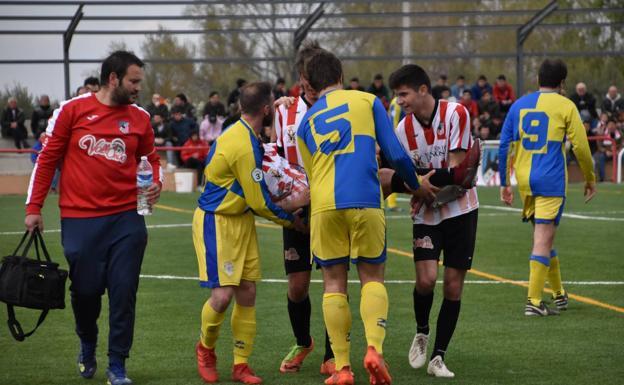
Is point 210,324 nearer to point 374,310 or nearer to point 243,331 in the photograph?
point 243,331

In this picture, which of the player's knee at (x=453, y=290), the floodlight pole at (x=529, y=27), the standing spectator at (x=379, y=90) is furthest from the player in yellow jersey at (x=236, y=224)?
the floodlight pole at (x=529, y=27)

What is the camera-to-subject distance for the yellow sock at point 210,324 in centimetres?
730

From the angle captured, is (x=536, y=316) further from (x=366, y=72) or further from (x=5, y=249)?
(x=366, y=72)

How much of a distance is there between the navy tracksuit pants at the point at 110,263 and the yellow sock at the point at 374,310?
155 centimetres

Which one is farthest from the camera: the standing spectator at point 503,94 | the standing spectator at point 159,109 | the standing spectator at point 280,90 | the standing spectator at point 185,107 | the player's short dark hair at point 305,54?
the standing spectator at point 503,94

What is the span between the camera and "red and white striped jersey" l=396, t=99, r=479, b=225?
7.64 meters

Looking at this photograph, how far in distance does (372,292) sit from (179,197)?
17.7m

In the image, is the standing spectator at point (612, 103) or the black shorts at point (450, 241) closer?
the black shorts at point (450, 241)

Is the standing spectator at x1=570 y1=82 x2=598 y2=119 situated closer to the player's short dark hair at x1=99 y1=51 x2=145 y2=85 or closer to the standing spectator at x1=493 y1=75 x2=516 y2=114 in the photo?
the standing spectator at x1=493 y1=75 x2=516 y2=114

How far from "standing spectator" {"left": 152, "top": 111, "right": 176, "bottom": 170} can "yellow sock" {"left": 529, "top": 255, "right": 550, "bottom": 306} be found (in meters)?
17.9

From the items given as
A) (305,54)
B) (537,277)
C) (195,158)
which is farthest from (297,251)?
(195,158)

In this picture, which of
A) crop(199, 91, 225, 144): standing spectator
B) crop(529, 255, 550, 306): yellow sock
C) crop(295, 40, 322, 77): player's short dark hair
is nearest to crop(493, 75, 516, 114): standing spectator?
crop(199, 91, 225, 144): standing spectator

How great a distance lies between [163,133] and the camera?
27.6 meters

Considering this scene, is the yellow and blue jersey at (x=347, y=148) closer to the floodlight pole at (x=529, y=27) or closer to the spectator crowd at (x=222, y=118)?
the spectator crowd at (x=222, y=118)
